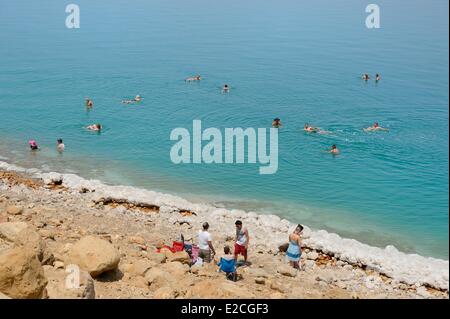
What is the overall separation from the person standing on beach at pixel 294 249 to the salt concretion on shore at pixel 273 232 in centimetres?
194

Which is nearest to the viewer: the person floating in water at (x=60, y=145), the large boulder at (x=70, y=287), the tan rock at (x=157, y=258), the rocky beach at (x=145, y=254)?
the large boulder at (x=70, y=287)

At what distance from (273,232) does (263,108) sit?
19601 millimetres

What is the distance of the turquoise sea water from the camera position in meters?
26.7

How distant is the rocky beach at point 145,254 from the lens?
12422 millimetres

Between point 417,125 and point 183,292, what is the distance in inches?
1148

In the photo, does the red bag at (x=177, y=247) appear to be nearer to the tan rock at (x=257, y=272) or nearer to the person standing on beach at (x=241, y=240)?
the person standing on beach at (x=241, y=240)

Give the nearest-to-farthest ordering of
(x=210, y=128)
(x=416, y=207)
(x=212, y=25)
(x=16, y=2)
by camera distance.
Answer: (x=416, y=207) → (x=210, y=128) → (x=212, y=25) → (x=16, y=2)

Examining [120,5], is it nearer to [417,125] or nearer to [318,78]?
[318,78]

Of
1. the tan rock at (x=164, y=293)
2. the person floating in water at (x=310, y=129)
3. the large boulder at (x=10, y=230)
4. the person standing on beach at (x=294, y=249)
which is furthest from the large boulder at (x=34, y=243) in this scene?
the person floating in water at (x=310, y=129)

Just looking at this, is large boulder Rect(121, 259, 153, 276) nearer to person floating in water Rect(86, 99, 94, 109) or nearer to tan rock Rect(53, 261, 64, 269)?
tan rock Rect(53, 261, 64, 269)

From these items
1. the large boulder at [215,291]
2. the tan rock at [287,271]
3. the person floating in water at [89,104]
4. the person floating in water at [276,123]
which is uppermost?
the person floating in water at [89,104]

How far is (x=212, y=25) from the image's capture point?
80.4 m
